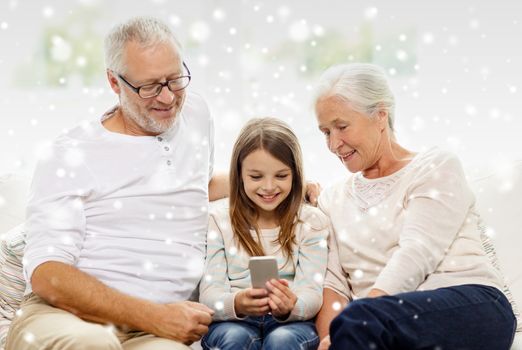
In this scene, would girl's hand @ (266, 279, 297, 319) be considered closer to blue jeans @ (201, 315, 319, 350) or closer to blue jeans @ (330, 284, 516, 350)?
blue jeans @ (201, 315, 319, 350)

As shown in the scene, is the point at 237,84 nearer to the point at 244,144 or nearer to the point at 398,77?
the point at 398,77

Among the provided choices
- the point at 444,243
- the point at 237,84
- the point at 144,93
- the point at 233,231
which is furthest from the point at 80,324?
the point at 237,84

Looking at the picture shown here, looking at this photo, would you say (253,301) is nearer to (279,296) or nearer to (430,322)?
(279,296)

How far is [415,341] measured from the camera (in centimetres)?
171

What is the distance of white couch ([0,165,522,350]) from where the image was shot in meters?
2.33

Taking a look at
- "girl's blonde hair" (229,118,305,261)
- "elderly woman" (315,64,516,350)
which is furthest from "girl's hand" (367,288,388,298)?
"girl's blonde hair" (229,118,305,261)

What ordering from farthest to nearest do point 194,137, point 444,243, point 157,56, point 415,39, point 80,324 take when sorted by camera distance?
point 415,39 → point 194,137 → point 157,56 → point 444,243 → point 80,324

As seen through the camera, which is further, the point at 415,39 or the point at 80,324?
the point at 415,39

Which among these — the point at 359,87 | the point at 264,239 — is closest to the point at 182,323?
the point at 264,239

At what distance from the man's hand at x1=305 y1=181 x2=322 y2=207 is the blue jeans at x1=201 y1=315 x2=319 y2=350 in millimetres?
428

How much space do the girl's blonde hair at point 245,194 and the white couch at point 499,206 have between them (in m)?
0.67

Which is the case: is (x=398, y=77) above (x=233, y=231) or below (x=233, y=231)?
above

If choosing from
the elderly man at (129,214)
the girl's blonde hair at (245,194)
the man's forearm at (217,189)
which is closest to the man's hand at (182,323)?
the elderly man at (129,214)

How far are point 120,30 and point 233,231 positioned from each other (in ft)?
2.30
